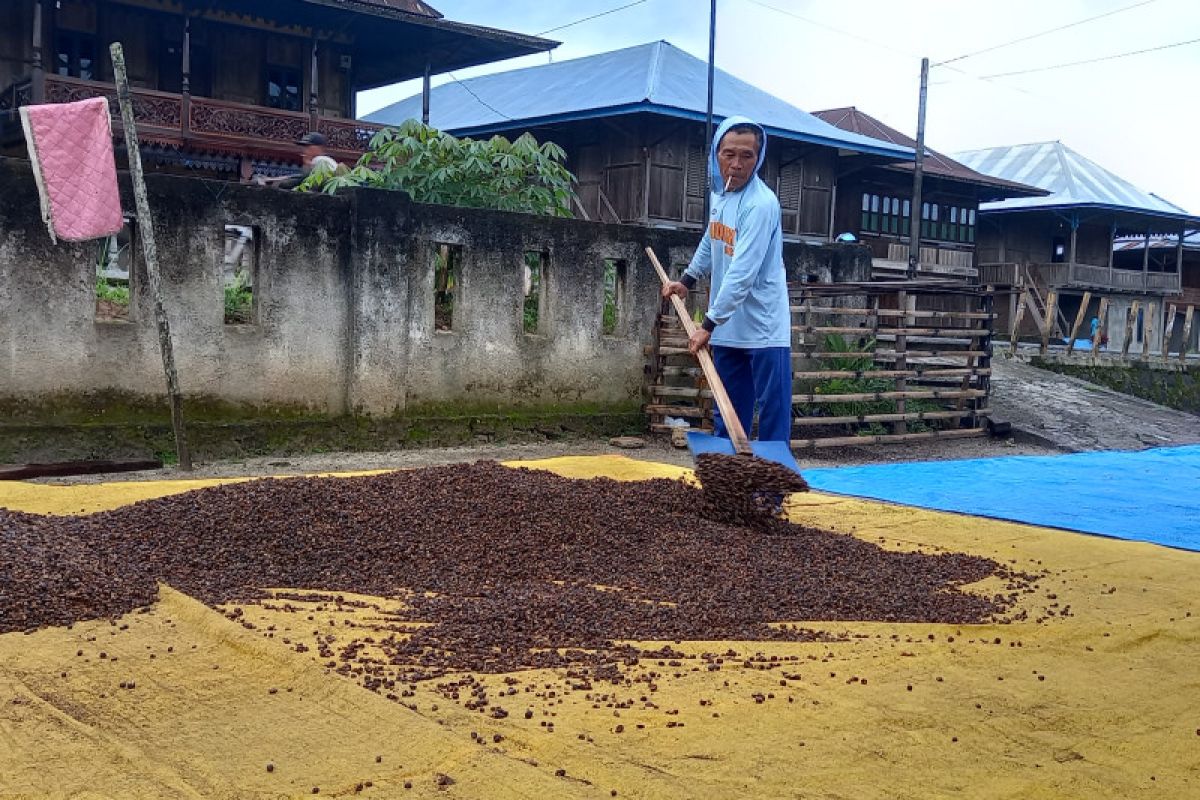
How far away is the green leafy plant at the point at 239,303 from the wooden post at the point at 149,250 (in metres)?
1.05

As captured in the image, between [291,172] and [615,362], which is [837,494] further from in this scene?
[291,172]

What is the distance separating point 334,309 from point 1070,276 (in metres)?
22.9

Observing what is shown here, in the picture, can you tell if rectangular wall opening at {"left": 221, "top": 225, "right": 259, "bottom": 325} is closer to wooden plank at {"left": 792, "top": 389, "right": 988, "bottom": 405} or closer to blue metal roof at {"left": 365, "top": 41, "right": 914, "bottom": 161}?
wooden plank at {"left": 792, "top": 389, "right": 988, "bottom": 405}

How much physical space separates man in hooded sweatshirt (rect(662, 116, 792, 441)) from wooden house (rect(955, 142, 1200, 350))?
21800 millimetres

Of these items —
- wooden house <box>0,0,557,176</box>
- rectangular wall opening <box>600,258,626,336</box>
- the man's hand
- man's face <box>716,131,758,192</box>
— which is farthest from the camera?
wooden house <box>0,0,557,176</box>

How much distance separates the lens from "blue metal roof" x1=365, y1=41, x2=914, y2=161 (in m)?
18.0

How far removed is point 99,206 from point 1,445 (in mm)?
1531

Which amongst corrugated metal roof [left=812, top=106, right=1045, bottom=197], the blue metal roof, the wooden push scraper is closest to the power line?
the blue metal roof

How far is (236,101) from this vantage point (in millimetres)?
15961

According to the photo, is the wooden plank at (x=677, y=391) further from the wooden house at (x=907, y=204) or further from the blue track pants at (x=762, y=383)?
the wooden house at (x=907, y=204)

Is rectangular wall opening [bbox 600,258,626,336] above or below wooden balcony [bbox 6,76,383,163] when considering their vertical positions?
below

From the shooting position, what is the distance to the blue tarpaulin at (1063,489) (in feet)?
19.0

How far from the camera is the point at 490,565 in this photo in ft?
12.9

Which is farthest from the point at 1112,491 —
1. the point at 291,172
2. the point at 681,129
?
the point at 681,129
